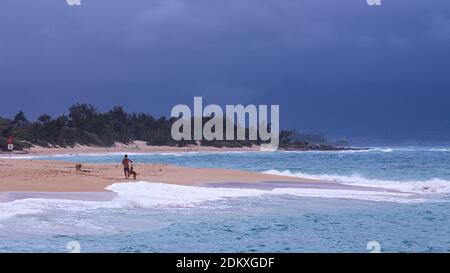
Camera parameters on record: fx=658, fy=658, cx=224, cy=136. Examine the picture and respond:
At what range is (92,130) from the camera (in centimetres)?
10988

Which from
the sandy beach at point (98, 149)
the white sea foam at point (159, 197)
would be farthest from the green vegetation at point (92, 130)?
the white sea foam at point (159, 197)

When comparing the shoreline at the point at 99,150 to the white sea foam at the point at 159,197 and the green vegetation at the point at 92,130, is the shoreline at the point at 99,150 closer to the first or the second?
the green vegetation at the point at 92,130

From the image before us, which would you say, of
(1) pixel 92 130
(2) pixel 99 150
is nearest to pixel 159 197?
(2) pixel 99 150

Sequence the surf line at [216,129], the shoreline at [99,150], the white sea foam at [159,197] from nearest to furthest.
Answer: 1. the white sea foam at [159,197]
2. the shoreline at [99,150]
3. the surf line at [216,129]

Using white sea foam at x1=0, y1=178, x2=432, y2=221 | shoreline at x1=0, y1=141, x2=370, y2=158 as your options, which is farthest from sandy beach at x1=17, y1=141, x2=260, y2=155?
white sea foam at x1=0, y1=178, x2=432, y2=221

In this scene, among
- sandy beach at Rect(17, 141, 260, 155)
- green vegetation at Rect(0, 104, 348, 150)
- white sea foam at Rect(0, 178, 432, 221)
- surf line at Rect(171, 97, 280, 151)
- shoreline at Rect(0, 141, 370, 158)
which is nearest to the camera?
white sea foam at Rect(0, 178, 432, 221)

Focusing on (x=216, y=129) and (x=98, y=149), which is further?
(x=216, y=129)

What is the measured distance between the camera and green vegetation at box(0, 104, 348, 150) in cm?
8694

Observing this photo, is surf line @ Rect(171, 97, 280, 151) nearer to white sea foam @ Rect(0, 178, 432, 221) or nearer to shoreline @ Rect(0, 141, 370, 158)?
shoreline @ Rect(0, 141, 370, 158)

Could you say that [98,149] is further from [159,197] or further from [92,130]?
[159,197]

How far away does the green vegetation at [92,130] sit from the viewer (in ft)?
285
